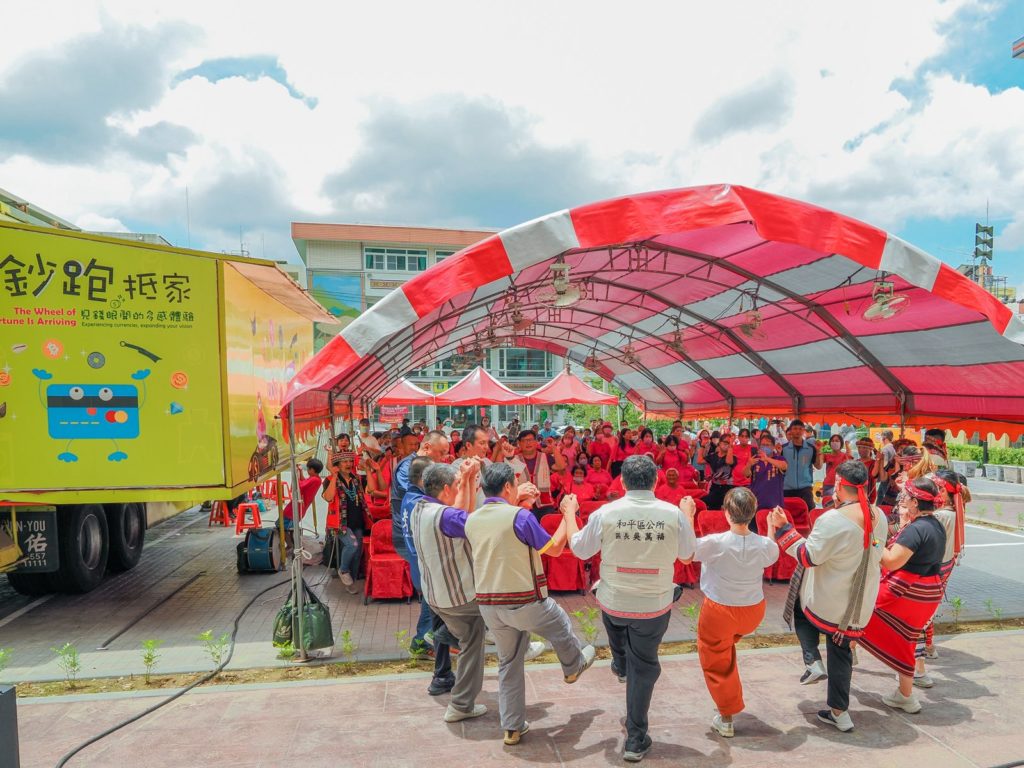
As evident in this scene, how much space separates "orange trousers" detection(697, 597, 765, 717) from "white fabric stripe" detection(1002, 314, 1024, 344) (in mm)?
3849

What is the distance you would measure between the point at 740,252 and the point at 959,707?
202 inches

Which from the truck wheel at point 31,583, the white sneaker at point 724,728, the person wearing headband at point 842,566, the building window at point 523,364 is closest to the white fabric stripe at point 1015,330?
the person wearing headband at point 842,566

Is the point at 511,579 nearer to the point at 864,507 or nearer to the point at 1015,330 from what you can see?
the point at 864,507

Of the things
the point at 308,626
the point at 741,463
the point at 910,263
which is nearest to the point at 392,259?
the point at 741,463

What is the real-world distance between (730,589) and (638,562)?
70 cm

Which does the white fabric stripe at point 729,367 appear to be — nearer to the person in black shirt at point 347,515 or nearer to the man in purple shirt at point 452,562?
the person in black shirt at point 347,515

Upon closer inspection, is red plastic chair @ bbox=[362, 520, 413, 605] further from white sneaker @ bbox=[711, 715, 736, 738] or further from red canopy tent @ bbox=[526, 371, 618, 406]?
red canopy tent @ bbox=[526, 371, 618, 406]

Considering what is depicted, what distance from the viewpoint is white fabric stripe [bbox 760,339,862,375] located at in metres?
9.84

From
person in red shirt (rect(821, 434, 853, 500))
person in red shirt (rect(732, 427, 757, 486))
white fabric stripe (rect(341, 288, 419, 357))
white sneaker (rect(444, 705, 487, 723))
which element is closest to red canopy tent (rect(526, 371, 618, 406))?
person in red shirt (rect(821, 434, 853, 500))

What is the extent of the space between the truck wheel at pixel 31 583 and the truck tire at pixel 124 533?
848 mm

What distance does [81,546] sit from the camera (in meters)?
7.26

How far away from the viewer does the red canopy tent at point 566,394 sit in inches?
641

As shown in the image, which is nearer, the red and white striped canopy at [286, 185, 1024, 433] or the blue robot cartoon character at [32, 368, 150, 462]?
the red and white striped canopy at [286, 185, 1024, 433]

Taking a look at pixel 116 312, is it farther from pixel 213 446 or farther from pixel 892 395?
pixel 892 395
